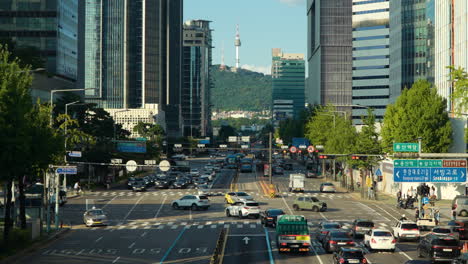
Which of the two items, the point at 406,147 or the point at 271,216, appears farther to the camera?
the point at 271,216

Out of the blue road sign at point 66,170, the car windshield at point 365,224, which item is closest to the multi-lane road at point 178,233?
the car windshield at point 365,224

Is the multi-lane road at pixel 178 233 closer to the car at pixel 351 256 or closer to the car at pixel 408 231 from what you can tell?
the car at pixel 408 231

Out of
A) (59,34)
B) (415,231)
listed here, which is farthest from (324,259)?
(59,34)

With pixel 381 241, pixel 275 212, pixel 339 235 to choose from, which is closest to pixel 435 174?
pixel 275 212

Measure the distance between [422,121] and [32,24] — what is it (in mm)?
84423

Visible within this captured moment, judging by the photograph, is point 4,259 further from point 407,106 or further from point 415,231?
point 407,106

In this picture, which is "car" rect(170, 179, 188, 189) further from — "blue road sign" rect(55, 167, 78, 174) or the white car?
the white car

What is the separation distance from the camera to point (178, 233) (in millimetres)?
58500

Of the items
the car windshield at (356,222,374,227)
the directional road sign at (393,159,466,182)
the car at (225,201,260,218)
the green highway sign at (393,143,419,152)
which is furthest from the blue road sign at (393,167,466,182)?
the car at (225,201,260,218)

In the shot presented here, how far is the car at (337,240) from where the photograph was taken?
44594 millimetres

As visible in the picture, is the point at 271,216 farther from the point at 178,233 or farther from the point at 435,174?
the point at 435,174

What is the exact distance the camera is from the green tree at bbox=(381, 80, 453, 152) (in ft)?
293

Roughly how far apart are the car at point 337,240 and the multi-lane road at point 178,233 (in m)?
0.73

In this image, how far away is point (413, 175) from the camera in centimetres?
6000
